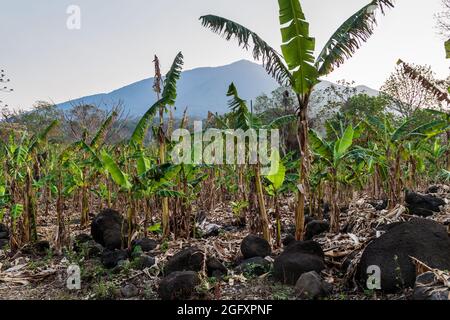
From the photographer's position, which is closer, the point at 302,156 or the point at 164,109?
the point at 302,156

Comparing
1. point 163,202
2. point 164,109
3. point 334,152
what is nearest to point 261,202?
point 334,152

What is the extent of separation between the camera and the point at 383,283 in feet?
15.0

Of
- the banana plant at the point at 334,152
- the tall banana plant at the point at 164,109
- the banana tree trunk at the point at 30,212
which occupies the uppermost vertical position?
the tall banana plant at the point at 164,109

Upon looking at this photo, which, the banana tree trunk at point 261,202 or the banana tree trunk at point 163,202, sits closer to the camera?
the banana tree trunk at point 261,202

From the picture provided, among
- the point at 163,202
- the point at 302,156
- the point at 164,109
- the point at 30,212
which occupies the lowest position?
the point at 30,212

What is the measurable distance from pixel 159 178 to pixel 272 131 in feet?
8.10

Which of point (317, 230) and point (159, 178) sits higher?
point (159, 178)

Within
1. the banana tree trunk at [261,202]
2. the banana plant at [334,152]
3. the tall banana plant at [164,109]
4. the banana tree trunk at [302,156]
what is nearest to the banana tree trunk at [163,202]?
the tall banana plant at [164,109]

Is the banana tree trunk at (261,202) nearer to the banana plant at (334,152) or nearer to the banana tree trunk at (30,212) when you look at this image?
the banana plant at (334,152)

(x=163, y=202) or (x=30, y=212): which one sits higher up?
(x=163, y=202)

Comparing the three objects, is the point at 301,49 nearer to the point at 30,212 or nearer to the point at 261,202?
the point at 261,202
